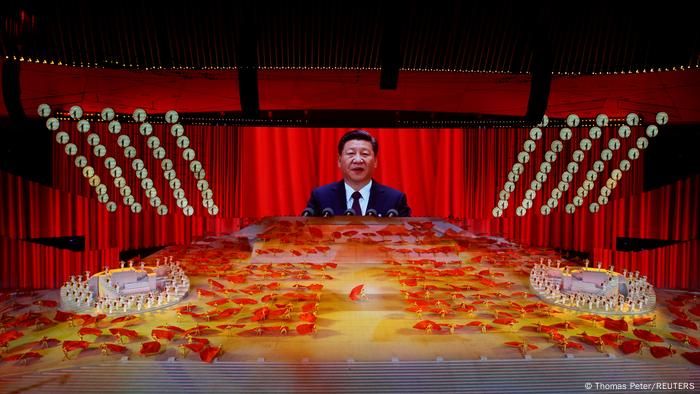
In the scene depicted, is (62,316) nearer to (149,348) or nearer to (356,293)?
(149,348)

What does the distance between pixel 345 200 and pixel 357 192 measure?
243mm

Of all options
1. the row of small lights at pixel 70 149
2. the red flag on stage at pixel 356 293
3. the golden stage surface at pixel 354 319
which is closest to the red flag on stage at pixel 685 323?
the golden stage surface at pixel 354 319

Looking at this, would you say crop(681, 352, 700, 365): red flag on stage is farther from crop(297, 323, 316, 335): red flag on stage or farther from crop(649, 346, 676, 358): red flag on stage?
crop(297, 323, 316, 335): red flag on stage

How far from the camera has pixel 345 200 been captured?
8.41 meters

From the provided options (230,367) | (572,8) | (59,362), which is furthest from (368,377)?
(572,8)

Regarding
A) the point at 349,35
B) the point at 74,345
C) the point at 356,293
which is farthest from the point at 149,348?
the point at 349,35

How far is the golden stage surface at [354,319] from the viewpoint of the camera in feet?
10.4

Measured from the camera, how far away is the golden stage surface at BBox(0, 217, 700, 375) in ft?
10.4

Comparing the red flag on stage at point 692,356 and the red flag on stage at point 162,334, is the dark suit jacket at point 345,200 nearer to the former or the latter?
the red flag on stage at point 162,334

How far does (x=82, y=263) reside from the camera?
25.4ft

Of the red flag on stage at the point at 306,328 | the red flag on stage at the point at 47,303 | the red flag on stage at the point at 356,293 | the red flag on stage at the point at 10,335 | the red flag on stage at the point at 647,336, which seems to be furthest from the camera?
the red flag on stage at the point at 356,293

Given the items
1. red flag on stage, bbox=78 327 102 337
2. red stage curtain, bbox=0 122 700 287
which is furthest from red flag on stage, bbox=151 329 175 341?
red stage curtain, bbox=0 122 700 287

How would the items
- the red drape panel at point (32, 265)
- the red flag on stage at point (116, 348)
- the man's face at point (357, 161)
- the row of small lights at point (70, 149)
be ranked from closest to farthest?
the red flag on stage at point (116, 348), the row of small lights at point (70, 149), the red drape panel at point (32, 265), the man's face at point (357, 161)

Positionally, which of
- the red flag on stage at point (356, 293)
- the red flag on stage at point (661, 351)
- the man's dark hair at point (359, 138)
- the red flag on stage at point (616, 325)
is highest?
the man's dark hair at point (359, 138)
